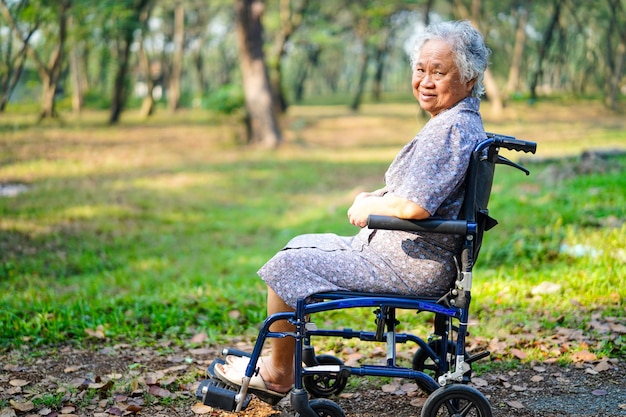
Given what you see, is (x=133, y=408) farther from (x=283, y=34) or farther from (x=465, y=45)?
(x=283, y=34)

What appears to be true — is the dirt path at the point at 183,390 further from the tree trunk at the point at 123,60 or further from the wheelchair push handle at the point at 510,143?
the tree trunk at the point at 123,60

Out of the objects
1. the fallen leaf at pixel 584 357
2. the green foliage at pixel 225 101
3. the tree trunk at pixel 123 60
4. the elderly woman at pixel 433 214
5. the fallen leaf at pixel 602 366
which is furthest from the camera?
the tree trunk at pixel 123 60

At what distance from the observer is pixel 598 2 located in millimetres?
30781

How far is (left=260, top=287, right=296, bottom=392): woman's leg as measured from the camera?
320 cm

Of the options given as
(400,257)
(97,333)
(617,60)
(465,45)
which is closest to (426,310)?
(400,257)

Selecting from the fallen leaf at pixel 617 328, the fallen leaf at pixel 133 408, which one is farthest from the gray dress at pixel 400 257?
the fallen leaf at pixel 617 328

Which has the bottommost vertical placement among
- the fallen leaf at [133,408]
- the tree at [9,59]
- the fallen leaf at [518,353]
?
the fallen leaf at [133,408]

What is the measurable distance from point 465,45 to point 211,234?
6.80 meters

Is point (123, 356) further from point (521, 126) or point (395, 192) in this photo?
point (521, 126)

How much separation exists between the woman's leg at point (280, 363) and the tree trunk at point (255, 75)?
45.8 feet

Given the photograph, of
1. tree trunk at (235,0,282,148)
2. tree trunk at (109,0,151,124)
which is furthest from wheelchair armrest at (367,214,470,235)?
tree trunk at (109,0,151,124)

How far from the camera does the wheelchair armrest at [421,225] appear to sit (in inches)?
113

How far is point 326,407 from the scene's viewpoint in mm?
3043

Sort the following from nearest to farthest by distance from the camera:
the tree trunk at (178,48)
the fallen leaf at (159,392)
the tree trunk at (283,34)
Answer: the fallen leaf at (159,392) → the tree trunk at (283,34) → the tree trunk at (178,48)
